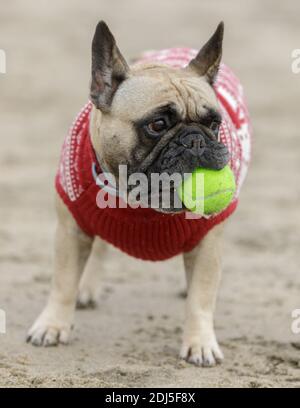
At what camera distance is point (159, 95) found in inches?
146

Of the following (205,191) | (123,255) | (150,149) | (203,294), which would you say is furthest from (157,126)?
(123,255)

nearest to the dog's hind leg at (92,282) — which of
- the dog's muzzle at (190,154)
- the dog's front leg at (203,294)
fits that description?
the dog's front leg at (203,294)

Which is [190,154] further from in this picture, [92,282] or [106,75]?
[92,282]

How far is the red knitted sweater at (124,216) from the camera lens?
4.03m

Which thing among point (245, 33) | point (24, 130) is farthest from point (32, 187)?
point (245, 33)

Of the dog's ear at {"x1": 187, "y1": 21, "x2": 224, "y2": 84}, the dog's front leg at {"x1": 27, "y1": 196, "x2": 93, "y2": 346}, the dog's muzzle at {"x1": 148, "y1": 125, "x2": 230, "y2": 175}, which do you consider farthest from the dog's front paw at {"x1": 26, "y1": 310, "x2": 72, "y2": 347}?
the dog's ear at {"x1": 187, "y1": 21, "x2": 224, "y2": 84}

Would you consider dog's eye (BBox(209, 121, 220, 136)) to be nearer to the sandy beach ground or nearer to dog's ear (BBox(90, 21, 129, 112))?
dog's ear (BBox(90, 21, 129, 112))

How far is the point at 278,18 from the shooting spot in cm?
1259

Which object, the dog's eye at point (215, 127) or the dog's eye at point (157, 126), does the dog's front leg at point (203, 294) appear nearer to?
the dog's eye at point (215, 127)

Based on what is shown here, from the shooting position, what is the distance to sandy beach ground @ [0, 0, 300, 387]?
4.04 m

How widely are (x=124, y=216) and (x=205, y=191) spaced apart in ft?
2.13

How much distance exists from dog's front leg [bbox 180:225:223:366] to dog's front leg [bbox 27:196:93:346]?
0.54 m

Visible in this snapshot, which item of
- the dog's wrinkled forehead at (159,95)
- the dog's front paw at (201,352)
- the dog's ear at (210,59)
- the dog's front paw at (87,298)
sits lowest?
the dog's front paw at (201,352)
